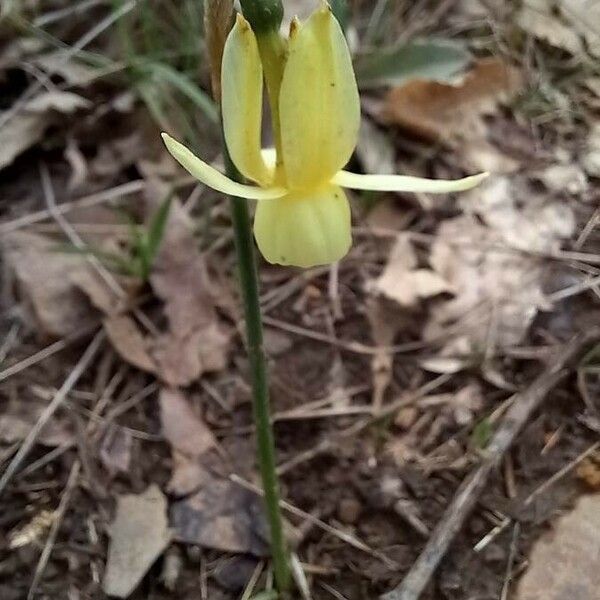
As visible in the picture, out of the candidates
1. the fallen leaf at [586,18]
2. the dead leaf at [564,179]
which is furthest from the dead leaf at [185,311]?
the fallen leaf at [586,18]

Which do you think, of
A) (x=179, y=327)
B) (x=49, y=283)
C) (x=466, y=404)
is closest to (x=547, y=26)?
(x=466, y=404)

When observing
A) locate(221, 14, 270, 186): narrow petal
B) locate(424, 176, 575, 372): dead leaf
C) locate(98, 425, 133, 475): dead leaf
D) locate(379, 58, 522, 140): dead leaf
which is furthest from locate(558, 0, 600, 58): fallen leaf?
locate(221, 14, 270, 186): narrow petal

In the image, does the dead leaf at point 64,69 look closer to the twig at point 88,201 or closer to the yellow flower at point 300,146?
the twig at point 88,201

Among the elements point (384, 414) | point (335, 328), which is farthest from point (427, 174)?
point (384, 414)

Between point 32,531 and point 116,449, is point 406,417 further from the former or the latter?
point 32,531

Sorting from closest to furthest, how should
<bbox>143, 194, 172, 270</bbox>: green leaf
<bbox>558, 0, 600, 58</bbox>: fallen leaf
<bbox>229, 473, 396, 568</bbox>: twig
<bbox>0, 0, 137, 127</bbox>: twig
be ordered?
<bbox>229, 473, 396, 568</bbox>: twig
<bbox>143, 194, 172, 270</bbox>: green leaf
<bbox>0, 0, 137, 127</bbox>: twig
<bbox>558, 0, 600, 58</bbox>: fallen leaf

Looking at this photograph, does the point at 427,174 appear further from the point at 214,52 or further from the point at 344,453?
the point at 214,52

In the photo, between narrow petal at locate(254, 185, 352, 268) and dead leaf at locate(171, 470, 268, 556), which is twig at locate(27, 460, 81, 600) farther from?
narrow petal at locate(254, 185, 352, 268)
